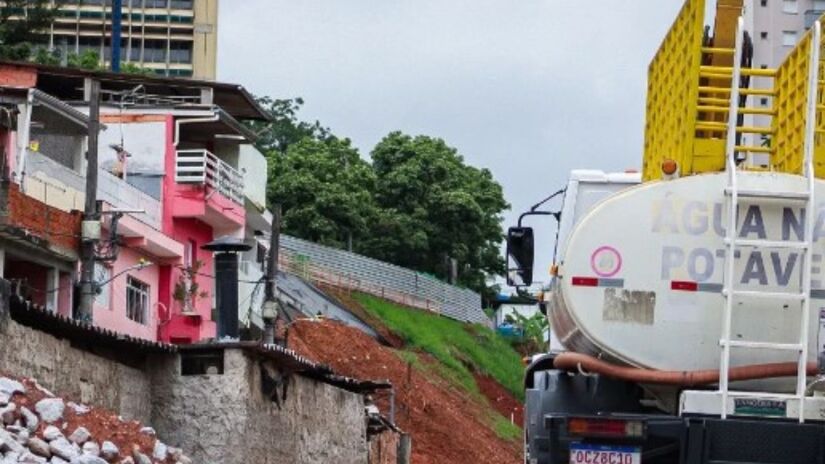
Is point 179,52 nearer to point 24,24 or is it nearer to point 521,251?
point 24,24

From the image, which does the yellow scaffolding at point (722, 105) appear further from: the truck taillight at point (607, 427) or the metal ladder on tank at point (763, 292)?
the truck taillight at point (607, 427)

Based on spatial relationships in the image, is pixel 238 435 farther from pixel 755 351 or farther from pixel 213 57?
pixel 213 57

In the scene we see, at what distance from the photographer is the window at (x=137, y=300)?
4259 centimetres

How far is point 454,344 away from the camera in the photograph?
253 ft

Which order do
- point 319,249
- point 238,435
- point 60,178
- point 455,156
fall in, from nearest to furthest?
point 238,435, point 60,178, point 319,249, point 455,156

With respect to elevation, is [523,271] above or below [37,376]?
above

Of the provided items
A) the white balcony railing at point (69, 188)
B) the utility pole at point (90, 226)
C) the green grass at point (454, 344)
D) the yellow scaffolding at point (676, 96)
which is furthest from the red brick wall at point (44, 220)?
the green grass at point (454, 344)

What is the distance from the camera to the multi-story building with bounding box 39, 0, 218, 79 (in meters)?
130

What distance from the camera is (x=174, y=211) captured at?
4609 centimetres

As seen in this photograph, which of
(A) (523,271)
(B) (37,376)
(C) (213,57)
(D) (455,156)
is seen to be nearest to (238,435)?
(B) (37,376)

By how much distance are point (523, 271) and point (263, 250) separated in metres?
34.7

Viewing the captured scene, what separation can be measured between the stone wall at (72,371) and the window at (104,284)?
771cm

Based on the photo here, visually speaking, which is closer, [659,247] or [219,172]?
[659,247]

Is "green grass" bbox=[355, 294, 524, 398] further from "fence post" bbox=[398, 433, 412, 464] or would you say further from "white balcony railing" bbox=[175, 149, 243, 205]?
"white balcony railing" bbox=[175, 149, 243, 205]
